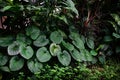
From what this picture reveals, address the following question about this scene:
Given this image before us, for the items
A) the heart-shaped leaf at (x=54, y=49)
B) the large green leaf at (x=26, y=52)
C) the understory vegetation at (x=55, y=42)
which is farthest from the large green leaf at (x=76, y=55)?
the large green leaf at (x=26, y=52)

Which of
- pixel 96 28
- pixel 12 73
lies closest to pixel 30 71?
pixel 12 73

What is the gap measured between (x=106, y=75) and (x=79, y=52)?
1.83 feet

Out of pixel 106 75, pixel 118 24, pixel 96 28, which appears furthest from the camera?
pixel 96 28

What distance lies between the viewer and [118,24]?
473 centimetres

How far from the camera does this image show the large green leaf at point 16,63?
3852mm

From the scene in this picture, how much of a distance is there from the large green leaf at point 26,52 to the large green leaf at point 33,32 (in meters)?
0.20

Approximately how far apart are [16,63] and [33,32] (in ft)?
1.77

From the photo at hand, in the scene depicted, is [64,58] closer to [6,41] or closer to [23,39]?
[23,39]

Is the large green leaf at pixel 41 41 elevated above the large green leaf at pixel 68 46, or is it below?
above

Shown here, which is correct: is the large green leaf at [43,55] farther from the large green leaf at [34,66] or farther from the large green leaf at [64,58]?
the large green leaf at [64,58]

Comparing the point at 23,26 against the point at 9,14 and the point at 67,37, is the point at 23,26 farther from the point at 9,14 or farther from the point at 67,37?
the point at 67,37

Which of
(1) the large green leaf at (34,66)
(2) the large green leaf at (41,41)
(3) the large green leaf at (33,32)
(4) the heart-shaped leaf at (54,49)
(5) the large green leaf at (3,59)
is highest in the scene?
(3) the large green leaf at (33,32)

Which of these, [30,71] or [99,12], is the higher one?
[99,12]

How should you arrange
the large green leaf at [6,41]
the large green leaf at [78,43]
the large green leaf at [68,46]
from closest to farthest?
the large green leaf at [6,41], the large green leaf at [68,46], the large green leaf at [78,43]
